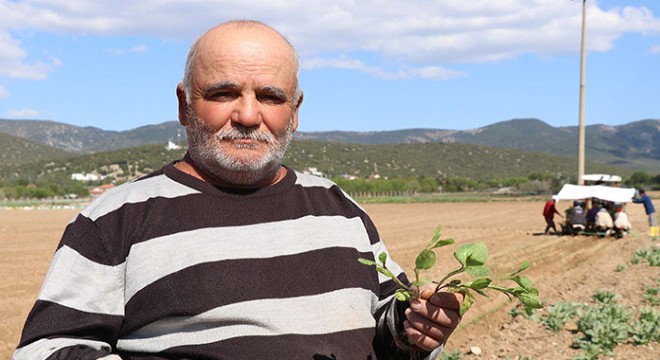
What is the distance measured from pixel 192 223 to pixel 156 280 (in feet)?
0.68

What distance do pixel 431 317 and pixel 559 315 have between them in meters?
6.72

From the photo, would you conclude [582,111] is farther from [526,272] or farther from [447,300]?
[447,300]

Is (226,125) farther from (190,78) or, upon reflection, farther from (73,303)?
(73,303)

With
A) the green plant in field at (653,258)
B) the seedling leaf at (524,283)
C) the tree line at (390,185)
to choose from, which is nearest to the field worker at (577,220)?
the green plant in field at (653,258)

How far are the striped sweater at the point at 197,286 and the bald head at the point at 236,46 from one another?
0.36 metres

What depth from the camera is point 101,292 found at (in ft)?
6.56

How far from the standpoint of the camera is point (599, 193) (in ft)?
67.5

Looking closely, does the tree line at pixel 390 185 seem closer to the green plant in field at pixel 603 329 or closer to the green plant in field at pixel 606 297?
the green plant in field at pixel 606 297

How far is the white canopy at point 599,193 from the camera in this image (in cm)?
2011

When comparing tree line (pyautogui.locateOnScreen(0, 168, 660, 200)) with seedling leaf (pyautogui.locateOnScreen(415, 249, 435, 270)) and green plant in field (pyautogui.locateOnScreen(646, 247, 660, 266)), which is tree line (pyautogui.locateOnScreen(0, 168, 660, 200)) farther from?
seedling leaf (pyautogui.locateOnScreen(415, 249, 435, 270))

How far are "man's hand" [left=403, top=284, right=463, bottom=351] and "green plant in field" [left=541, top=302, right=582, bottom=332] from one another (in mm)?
6325

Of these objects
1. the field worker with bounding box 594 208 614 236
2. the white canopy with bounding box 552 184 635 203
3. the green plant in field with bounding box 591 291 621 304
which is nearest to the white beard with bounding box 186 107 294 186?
the green plant in field with bounding box 591 291 621 304

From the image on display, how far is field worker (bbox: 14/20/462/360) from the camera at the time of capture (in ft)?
6.45

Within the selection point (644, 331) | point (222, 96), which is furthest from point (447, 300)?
point (644, 331)
